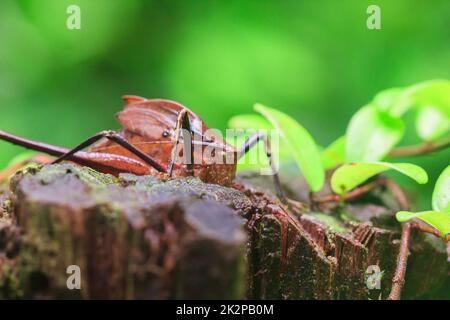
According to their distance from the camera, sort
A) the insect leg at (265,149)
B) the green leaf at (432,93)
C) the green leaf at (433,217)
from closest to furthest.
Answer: the green leaf at (433,217) < the insect leg at (265,149) < the green leaf at (432,93)

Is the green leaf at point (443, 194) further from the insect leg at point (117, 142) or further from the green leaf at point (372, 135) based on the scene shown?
the insect leg at point (117, 142)

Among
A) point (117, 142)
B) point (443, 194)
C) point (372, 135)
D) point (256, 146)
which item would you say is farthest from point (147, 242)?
point (372, 135)

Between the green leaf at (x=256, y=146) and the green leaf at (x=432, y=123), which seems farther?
the green leaf at (x=432, y=123)

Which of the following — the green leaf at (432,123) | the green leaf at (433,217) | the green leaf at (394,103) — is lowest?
the green leaf at (433,217)

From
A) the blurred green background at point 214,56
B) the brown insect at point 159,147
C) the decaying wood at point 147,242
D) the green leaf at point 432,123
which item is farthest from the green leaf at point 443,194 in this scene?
the blurred green background at point 214,56
